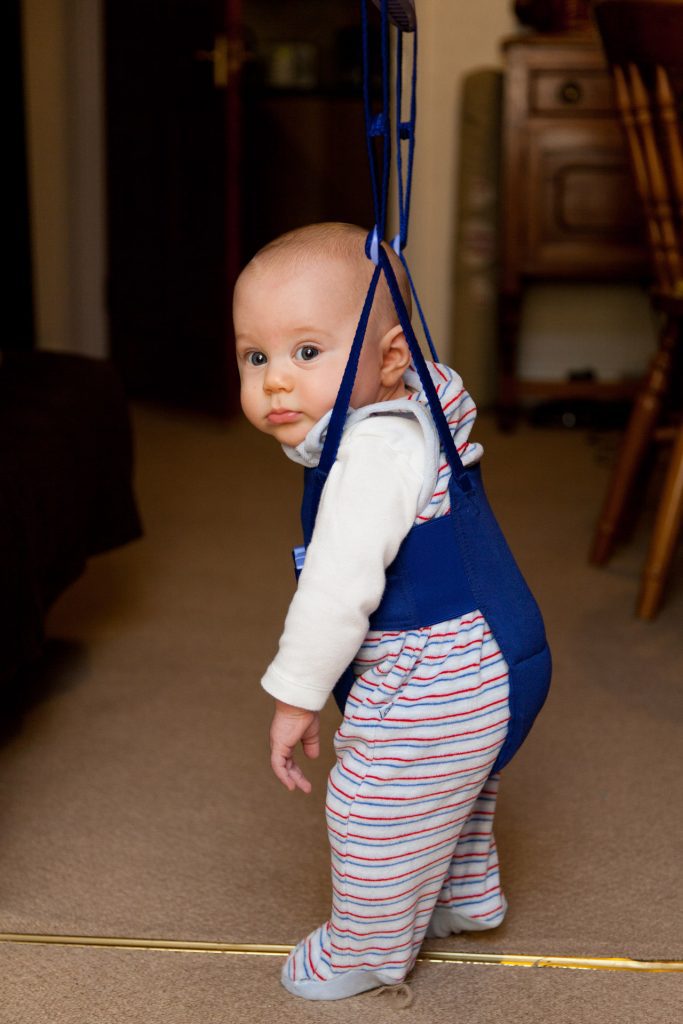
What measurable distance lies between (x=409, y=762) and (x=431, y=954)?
0.80 feet

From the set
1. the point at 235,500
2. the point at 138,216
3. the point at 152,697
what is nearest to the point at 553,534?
the point at 235,500

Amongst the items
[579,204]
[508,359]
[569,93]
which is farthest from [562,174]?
[508,359]

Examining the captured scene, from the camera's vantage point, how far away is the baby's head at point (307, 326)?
2.84 ft

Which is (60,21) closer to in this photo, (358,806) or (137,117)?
(137,117)

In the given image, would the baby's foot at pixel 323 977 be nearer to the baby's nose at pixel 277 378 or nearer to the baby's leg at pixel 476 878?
the baby's leg at pixel 476 878

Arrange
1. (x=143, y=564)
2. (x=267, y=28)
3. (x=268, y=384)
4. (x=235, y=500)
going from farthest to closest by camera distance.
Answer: (x=267, y=28) < (x=235, y=500) < (x=143, y=564) < (x=268, y=384)

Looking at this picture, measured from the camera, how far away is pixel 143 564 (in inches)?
85.9

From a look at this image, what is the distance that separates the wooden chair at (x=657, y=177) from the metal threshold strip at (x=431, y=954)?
91cm

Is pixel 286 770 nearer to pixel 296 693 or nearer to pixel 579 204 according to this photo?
pixel 296 693

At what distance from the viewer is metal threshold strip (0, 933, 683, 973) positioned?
1.02 m

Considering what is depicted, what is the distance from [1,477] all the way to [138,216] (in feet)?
8.78

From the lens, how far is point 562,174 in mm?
3270

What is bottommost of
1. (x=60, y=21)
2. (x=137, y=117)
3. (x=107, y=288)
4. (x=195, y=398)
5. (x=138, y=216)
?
(x=195, y=398)

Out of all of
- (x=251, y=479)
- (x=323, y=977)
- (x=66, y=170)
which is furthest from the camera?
(x=66, y=170)
